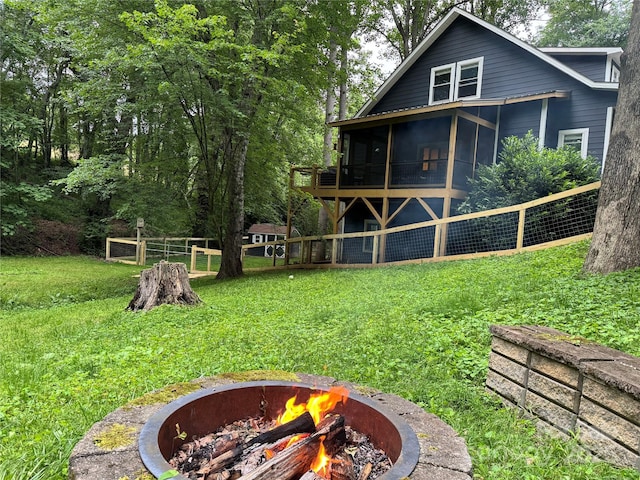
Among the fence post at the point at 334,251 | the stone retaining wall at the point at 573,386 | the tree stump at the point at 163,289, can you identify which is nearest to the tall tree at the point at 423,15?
the fence post at the point at 334,251

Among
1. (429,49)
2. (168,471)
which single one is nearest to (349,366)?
(168,471)

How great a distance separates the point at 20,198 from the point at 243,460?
1955 centimetres

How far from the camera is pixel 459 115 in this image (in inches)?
454

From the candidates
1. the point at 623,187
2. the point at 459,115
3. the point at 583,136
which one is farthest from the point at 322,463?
the point at 583,136

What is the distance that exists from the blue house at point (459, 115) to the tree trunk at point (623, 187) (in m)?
5.30

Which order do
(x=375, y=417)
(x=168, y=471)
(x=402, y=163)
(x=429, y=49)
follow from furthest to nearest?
(x=429, y=49) < (x=402, y=163) < (x=375, y=417) < (x=168, y=471)

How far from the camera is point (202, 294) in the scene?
8.76 meters

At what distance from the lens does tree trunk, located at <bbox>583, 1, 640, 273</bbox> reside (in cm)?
561

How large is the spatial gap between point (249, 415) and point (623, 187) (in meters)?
5.95

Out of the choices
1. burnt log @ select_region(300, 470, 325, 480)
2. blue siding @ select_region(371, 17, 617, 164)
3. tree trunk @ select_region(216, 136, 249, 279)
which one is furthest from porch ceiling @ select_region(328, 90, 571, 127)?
burnt log @ select_region(300, 470, 325, 480)

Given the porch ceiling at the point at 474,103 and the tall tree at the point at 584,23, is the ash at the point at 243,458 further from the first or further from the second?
the tall tree at the point at 584,23

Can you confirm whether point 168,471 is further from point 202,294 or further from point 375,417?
point 202,294

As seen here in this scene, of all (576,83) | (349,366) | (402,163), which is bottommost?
(349,366)

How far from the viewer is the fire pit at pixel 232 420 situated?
1.60 meters
